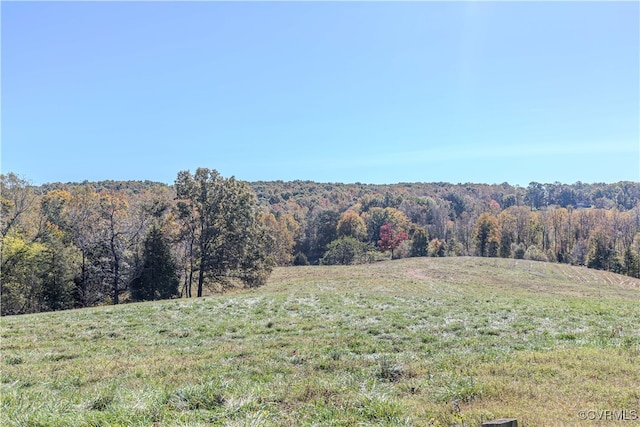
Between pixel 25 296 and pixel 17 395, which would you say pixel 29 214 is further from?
pixel 17 395

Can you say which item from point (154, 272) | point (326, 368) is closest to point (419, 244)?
point (154, 272)

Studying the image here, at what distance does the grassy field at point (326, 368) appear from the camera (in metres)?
5.03

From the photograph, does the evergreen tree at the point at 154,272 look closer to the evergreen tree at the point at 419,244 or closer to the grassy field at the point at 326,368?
the grassy field at the point at 326,368

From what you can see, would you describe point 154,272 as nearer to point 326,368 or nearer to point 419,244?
point 326,368

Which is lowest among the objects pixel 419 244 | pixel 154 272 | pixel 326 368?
pixel 419 244

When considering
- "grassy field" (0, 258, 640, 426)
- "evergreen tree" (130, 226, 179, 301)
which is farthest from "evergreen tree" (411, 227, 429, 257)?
"grassy field" (0, 258, 640, 426)

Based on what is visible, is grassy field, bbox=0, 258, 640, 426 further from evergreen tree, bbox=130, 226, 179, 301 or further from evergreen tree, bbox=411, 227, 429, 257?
evergreen tree, bbox=411, 227, 429, 257

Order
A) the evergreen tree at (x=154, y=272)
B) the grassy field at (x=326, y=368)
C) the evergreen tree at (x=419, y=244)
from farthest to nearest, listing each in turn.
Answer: the evergreen tree at (x=419, y=244) < the evergreen tree at (x=154, y=272) < the grassy field at (x=326, y=368)

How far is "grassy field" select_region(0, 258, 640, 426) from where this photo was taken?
5027 mm

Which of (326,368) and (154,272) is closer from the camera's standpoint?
(326,368)

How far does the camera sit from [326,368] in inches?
299

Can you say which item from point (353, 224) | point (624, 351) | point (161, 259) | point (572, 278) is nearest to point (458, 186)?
point (353, 224)

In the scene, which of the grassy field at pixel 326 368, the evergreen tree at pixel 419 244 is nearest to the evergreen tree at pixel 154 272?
the grassy field at pixel 326 368

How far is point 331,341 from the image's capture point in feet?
33.0
